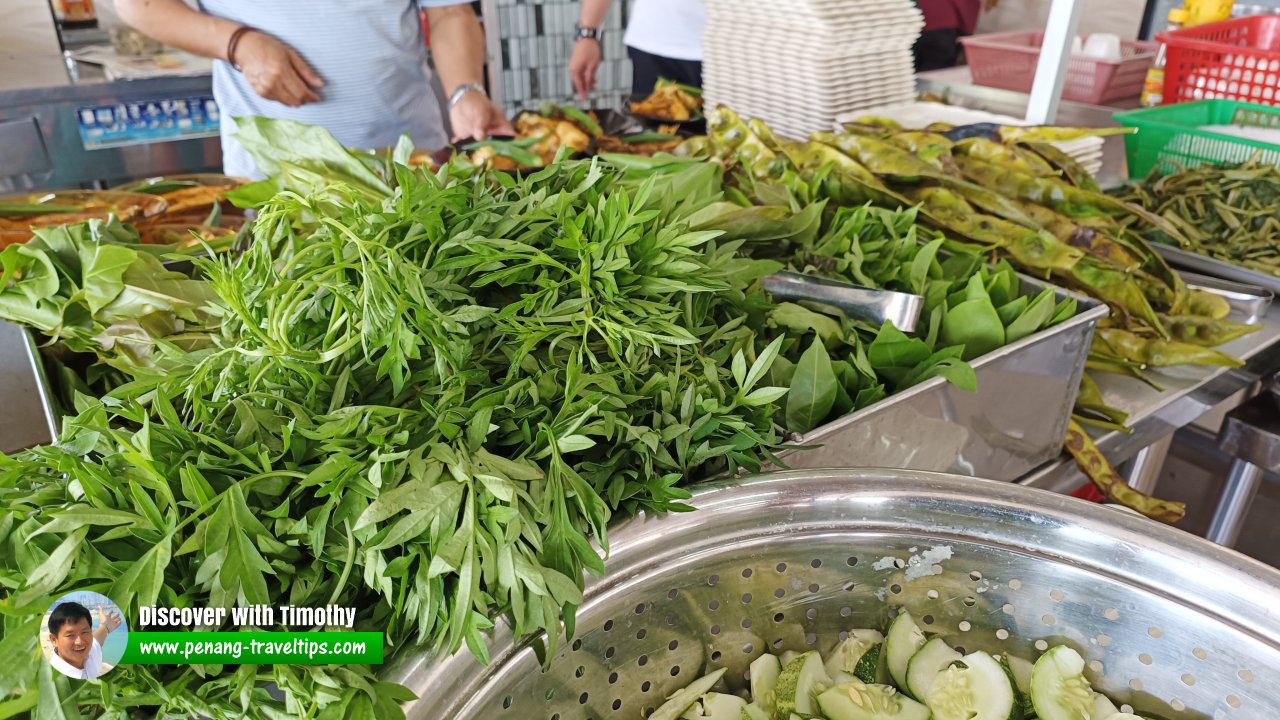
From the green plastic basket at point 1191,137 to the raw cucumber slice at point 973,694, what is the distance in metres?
1.82

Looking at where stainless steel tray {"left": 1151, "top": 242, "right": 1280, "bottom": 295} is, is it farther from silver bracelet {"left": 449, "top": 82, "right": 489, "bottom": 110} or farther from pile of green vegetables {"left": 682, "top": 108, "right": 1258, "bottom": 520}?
silver bracelet {"left": 449, "top": 82, "right": 489, "bottom": 110}

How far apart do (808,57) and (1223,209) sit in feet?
3.25

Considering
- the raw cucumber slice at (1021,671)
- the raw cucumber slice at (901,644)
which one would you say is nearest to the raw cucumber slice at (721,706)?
the raw cucumber slice at (901,644)

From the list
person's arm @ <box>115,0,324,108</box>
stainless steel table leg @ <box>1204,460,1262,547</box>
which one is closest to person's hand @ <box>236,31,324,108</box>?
person's arm @ <box>115,0,324,108</box>

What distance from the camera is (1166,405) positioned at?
4.40 ft

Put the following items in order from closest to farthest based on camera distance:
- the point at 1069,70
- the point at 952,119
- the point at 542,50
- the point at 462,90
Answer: the point at 952,119
the point at 462,90
the point at 1069,70
the point at 542,50

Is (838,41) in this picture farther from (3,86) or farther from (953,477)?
(3,86)

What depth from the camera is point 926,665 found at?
77cm

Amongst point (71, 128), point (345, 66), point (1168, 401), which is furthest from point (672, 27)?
point (1168, 401)

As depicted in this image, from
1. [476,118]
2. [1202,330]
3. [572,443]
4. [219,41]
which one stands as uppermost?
[219,41]

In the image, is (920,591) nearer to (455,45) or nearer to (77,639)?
(77,639)

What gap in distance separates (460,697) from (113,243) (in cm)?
89

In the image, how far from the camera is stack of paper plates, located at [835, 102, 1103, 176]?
6.20 ft

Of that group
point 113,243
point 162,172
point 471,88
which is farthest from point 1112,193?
point 162,172
